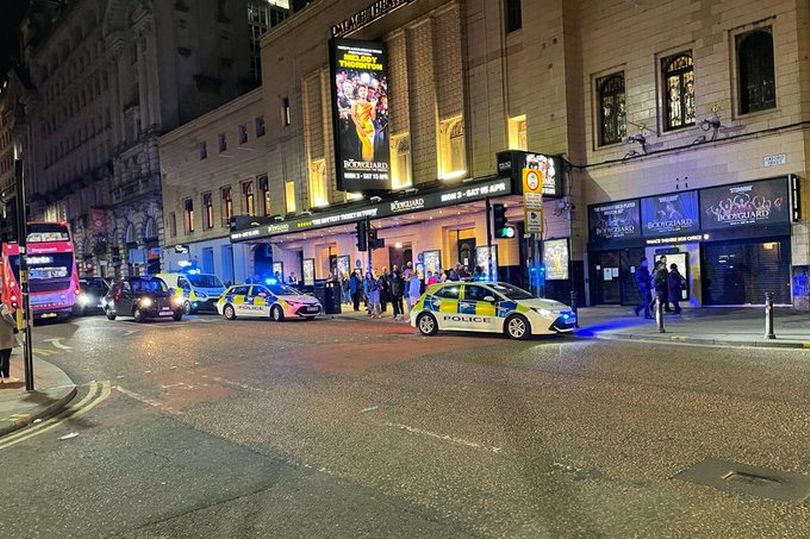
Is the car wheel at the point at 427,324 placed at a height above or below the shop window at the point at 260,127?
below

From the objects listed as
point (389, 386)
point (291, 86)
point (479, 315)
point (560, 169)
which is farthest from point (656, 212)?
point (291, 86)

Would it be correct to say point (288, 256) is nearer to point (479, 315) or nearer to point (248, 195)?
Result: point (248, 195)

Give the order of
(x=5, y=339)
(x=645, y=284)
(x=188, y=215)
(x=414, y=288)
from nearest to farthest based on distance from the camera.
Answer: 1. (x=5, y=339)
2. (x=645, y=284)
3. (x=414, y=288)
4. (x=188, y=215)

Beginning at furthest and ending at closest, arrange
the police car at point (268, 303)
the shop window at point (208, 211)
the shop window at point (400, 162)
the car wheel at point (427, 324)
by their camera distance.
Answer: the shop window at point (208, 211)
the shop window at point (400, 162)
the police car at point (268, 303)
the car wheel at point (427, 324)

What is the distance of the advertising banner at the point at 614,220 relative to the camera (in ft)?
70.9

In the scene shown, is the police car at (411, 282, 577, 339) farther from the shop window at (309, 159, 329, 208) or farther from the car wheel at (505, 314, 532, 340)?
the shop window at (309, 159, 329, 208)

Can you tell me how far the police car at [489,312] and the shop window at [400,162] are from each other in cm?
1334

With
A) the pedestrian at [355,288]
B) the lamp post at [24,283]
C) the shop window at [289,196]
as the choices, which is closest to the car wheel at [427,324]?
the lamp post at [24,283]

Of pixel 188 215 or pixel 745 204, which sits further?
pixel 188 215

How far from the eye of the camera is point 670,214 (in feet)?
67.9

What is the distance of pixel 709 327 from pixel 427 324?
6826 millimetres

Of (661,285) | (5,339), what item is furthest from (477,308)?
(5,339)

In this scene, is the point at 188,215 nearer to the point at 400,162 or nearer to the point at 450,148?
the point at 400,162

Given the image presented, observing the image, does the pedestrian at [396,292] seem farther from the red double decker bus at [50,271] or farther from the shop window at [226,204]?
the shop window at [226,204]
